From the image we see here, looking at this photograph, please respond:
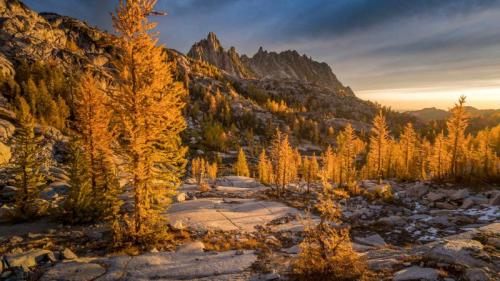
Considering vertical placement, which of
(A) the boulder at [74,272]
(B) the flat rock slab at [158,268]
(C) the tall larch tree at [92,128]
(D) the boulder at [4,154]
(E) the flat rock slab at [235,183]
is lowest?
(E) the flat rock slab at [235,183]

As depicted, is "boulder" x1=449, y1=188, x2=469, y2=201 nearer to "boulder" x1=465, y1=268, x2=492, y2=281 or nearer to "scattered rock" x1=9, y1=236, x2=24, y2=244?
"boulder" x1=465, y1=268, x2=492, y2=281

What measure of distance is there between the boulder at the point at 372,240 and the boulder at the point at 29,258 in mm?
18174

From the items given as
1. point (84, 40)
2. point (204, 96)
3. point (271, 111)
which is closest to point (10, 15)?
point (84, 40)

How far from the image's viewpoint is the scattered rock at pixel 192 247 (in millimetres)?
13901

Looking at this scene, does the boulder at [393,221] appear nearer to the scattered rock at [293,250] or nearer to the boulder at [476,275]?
the scattered rock at [293,250]

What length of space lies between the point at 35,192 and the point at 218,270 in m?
17.3

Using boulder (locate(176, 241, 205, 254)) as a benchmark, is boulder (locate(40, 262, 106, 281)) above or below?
above

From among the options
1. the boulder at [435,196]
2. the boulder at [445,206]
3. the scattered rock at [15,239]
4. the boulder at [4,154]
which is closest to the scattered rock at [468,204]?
the boulder at [445,206]

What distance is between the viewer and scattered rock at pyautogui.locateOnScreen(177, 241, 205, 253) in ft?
45.6

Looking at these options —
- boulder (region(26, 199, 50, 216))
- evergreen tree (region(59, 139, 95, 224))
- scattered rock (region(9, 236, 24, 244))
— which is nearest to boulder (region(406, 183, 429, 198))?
evergreen tree (region(59, 139, 95, 224))

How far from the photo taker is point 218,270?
36.3 ft

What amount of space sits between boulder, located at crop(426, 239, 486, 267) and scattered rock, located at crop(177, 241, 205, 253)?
1076 cm

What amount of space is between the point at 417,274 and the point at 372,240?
10.6 m

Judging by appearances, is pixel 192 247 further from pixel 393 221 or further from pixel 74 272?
pixel 393 221
